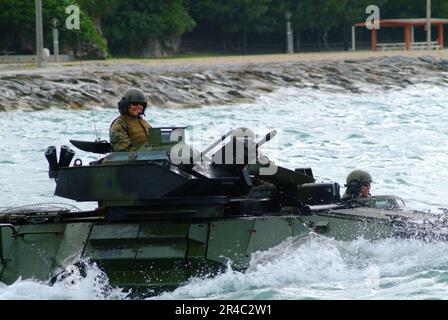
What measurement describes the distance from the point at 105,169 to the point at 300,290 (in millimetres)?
2370

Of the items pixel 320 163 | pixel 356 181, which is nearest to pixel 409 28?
pixel 320 163

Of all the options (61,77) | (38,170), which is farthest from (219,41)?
(38,170)

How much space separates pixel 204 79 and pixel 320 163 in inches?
512

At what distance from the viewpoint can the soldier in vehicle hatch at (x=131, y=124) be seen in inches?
571

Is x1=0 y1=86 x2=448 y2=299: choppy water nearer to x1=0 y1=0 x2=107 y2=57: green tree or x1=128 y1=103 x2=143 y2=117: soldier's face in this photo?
x1=128 y1=103 x2=143 y2=117: soldier's face

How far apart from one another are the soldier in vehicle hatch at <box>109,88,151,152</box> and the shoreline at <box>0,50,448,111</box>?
19340 millimetres

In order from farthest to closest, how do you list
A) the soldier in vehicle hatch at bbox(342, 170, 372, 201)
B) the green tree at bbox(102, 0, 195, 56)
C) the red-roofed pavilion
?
the red-roofed pavilion < the green tree at bbox(102, 0, 195, 56) < the soldier in vehicle hatch at bbox(342, 170, 372, 201)

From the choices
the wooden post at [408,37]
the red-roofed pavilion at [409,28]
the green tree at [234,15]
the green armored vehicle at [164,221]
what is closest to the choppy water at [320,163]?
the green armored vehicle at [164,221]

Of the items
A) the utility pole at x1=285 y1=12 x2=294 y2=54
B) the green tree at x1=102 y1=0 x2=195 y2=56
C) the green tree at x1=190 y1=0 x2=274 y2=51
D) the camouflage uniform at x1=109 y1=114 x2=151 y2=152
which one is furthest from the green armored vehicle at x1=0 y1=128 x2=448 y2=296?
the utility pole at x1=285 y1=12 x2=294 y2=54

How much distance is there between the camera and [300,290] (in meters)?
14.0

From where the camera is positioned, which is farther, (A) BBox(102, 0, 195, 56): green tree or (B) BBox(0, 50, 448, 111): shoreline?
(A) BBox(102, 0, 195, 56): green tree

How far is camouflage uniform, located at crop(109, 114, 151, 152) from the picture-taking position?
1448cm
